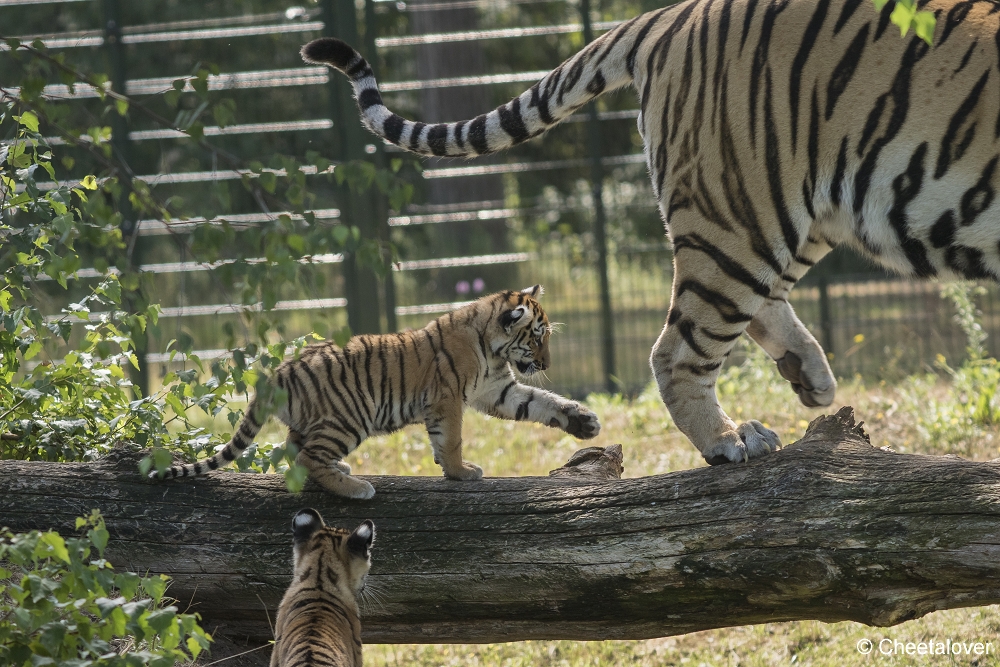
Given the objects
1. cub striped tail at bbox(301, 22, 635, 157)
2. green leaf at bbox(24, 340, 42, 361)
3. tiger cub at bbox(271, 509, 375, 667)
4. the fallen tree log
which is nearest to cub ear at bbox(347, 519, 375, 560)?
tiger cub at bbox(271, 509, 375, 667)

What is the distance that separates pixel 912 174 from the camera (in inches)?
143

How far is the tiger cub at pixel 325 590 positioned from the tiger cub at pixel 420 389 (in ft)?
1.39

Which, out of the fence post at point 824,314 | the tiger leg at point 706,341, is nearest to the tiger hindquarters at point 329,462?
the tiger leg at point 706,341

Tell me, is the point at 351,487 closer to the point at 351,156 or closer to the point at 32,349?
the point at 32,349

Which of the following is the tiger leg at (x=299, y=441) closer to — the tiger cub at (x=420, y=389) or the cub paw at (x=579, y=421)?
the tiger cub at (x=420, y=389)

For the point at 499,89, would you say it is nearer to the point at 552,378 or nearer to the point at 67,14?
the point at 552,378

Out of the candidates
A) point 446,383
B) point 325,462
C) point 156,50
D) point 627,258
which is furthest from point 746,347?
point 156,50

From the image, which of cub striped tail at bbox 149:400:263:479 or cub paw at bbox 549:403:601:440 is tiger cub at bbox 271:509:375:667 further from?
cub paw at bbox 549:403:601:440

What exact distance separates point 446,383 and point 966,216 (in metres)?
2.03

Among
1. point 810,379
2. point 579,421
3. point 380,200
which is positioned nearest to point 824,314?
point 380,200

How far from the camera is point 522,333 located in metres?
4.52

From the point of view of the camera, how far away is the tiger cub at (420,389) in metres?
4.06

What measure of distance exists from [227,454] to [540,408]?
1343mm

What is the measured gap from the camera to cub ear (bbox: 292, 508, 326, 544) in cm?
336
